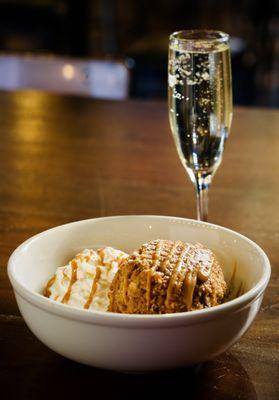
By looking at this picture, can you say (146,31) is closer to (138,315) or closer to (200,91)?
(200,91)

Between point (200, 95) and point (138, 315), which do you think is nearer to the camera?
point (138, 315)

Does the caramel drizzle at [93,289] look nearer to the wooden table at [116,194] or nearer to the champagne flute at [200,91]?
the wooden table at [116,194]

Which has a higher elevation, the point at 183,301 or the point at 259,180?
the point at 183,301

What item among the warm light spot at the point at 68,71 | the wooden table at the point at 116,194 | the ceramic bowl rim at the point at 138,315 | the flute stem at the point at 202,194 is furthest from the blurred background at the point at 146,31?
the ceramic bowl rim at the point at 138,315

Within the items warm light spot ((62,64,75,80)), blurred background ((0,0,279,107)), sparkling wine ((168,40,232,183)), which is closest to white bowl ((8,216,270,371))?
sparkling wine ((168,40,232,183))

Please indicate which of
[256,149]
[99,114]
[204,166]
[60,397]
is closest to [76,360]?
[60,397]

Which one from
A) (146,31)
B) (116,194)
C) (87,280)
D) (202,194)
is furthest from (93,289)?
(146,31)

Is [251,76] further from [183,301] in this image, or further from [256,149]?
[183,301]
